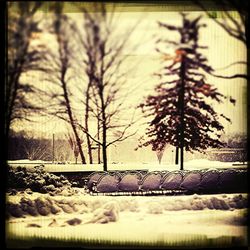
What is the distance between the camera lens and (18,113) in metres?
3.27

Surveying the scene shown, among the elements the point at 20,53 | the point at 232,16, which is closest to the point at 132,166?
the point at 20,53

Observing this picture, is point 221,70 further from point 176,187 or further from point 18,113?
point 18,113

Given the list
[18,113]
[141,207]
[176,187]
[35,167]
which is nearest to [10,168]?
[35,167]

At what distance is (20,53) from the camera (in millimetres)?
3229

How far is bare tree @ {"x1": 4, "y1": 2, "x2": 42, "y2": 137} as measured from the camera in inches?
127

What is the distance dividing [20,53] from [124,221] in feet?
4.64

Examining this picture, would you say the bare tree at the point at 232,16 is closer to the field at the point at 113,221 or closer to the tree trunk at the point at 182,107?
the tree trunk at the point at 182,107

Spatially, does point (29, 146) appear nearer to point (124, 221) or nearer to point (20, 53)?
point (20, 53)

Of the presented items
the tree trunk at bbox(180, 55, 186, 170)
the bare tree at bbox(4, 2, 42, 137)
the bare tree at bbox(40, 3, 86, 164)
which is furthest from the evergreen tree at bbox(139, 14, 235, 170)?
the bare tree at bbox(4, 2, 42, 137)

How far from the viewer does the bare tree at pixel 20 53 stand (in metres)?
3.22

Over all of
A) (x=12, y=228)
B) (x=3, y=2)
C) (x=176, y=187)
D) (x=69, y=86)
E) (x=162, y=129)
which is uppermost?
(x=3, y=2)

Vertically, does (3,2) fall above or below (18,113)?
above

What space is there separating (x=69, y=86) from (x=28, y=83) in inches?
11.5

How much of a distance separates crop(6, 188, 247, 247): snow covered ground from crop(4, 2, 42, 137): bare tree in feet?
2.25
